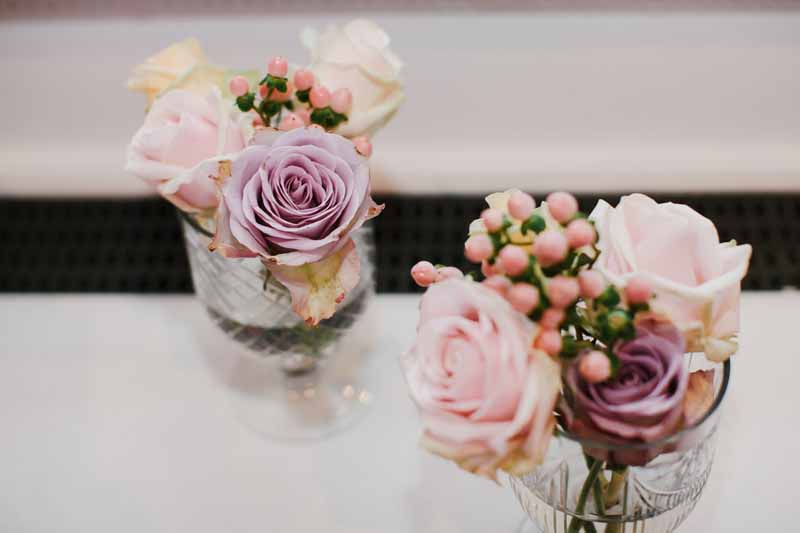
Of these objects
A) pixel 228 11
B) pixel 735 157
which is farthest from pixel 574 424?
pixel 228 11

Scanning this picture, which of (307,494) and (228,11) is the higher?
(228,11)

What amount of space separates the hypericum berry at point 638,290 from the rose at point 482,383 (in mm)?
46

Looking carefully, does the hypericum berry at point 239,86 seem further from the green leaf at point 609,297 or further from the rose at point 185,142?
the green leaf at point 609,297

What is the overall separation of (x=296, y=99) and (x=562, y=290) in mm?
243

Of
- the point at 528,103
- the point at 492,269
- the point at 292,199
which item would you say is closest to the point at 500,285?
the point at 492,269

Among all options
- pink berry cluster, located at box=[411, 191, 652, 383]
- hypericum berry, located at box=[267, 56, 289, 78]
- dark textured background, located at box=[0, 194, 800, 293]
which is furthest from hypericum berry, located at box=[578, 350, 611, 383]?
dark textured background, located at box=[0, 194, 800, 293]

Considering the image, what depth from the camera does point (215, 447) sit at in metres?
0.65

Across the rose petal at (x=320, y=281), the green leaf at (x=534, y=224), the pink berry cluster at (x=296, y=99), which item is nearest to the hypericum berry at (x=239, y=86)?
the pink berry cluster at (x=296, y=99)

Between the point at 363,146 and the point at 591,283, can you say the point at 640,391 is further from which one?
the point at 363,146

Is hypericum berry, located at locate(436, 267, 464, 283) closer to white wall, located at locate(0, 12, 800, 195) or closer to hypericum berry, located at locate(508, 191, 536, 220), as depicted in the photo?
hypericum berry, located at locate(508, 191, 536, 220)

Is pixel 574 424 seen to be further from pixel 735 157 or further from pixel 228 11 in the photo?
pixel 228 11

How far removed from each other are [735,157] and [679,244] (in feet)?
1.45

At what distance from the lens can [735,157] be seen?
31.3 inches

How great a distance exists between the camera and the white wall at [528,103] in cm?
80
